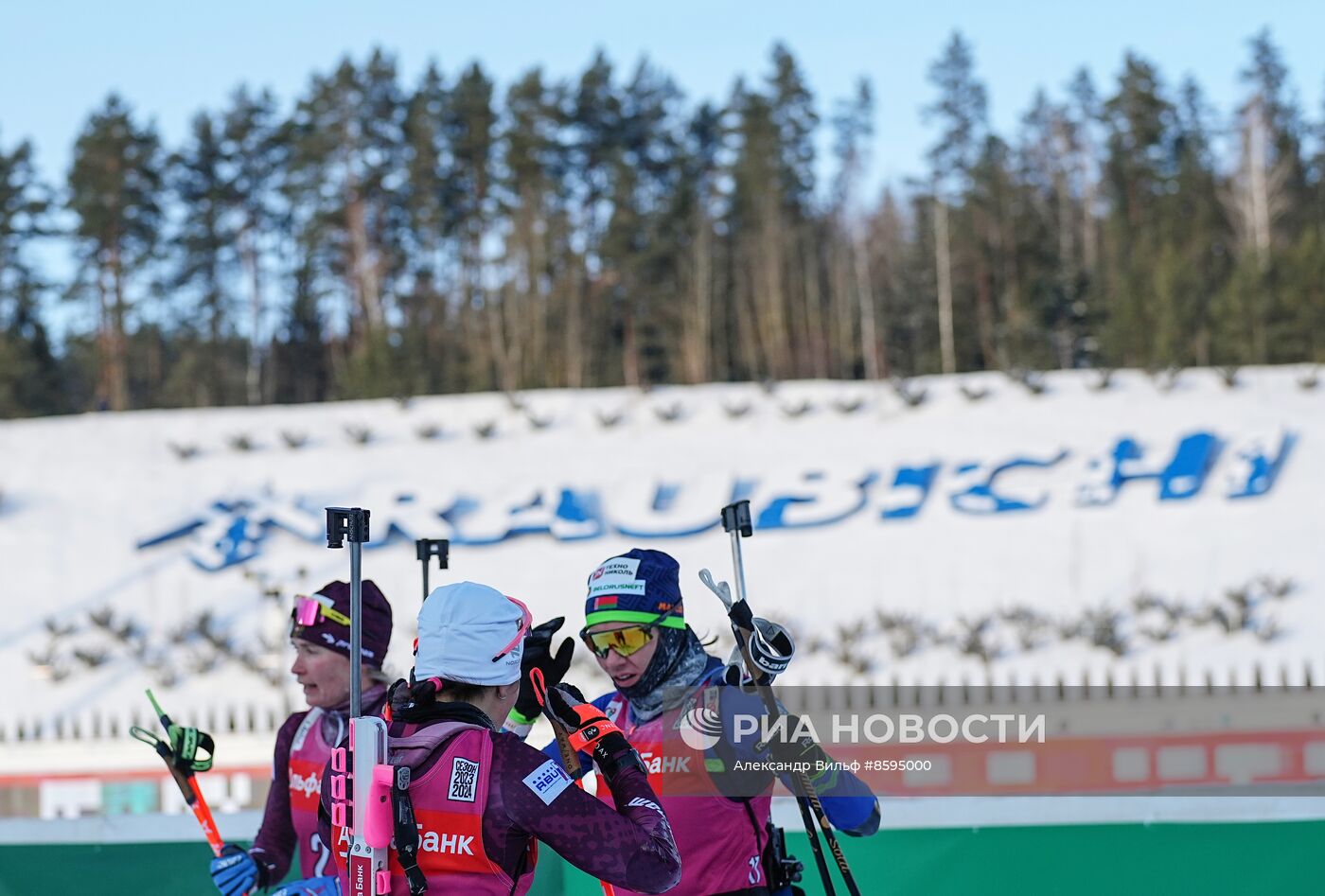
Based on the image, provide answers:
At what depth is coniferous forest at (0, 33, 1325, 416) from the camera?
4091 cm

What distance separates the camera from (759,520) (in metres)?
21.4

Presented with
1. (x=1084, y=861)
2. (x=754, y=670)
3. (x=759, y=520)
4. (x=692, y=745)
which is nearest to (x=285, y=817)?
(x=692, y=745)

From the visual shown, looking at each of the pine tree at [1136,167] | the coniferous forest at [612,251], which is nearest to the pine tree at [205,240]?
the coniferous forest at [612,251]

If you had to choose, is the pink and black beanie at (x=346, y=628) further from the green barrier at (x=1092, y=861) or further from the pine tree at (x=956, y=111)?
the pine tree at (x=956, y=111)

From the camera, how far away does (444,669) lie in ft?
8.87

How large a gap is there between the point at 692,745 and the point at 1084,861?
7.38ft

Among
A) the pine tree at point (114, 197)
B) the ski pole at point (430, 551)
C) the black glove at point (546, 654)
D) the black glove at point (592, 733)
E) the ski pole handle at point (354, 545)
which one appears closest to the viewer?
the black glove at point (592, 733)

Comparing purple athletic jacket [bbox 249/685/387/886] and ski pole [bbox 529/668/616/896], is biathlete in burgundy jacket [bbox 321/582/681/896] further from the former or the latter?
purple athletic jacket [bbox 249/685/387/886]

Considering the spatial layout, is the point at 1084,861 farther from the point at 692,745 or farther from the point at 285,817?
the point at 285,817

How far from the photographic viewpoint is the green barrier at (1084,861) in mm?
5035

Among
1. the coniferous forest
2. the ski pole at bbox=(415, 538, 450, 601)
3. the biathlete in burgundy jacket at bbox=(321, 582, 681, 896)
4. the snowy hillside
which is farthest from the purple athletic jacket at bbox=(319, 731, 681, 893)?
the coniferous forest

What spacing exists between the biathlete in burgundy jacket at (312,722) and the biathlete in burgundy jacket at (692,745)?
77 cm

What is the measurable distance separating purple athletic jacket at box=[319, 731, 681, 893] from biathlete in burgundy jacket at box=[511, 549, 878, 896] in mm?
903

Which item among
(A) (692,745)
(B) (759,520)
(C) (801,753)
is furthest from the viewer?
(B) (759,520)
